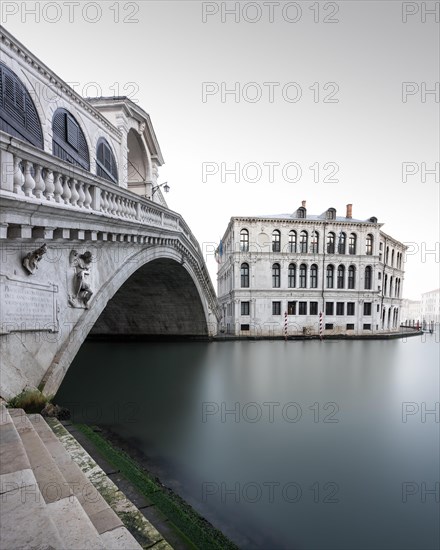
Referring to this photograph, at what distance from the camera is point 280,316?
73.7 ft

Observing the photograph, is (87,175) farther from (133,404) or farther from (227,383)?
(227,383)

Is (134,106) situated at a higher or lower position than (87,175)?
higher

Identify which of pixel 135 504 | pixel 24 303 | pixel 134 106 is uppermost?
pixel 134 106

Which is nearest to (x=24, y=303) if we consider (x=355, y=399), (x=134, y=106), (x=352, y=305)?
(x=355, y=399)

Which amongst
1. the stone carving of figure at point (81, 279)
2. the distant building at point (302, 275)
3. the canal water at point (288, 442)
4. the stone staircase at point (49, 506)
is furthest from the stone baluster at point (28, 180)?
the distant building at point (302, 275)

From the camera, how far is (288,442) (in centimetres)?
511

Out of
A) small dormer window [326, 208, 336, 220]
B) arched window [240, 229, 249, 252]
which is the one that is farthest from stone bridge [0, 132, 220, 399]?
small dormer window [326, 208, 336, 220]

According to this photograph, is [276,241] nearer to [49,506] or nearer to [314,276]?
[314,276]

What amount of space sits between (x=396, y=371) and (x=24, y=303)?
12051 millimetres

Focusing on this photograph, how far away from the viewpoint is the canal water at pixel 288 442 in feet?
10.9

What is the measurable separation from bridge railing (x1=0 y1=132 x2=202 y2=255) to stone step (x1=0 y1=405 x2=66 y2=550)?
8.50 feet

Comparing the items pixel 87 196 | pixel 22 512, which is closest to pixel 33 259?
pixel 87 196

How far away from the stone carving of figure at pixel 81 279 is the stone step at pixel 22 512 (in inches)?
133

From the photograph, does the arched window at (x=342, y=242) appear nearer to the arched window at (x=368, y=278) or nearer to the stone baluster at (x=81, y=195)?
the arched window at (x=368, y=278)
